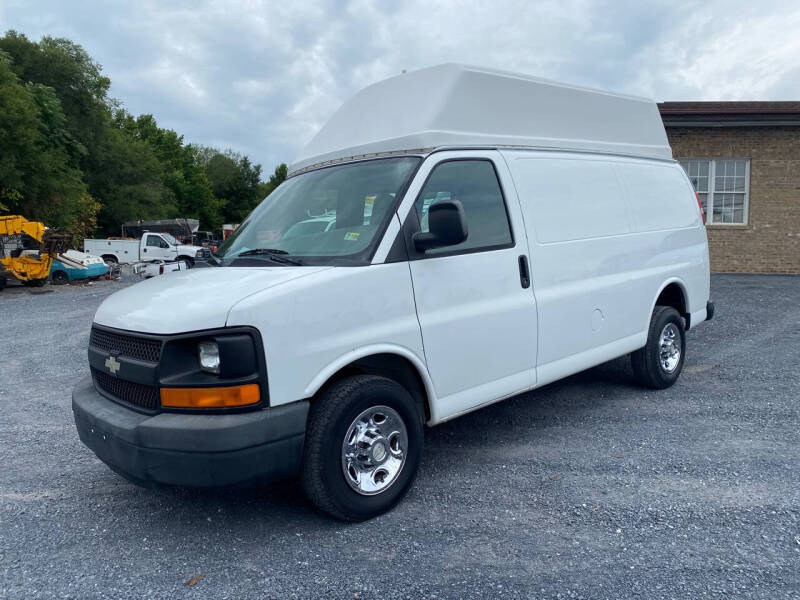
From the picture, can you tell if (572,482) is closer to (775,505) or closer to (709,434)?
(775,505)

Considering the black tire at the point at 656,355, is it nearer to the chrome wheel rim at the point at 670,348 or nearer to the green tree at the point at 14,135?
the chrome wheel rim at the point at 670,348

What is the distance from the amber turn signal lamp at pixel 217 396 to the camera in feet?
10.2

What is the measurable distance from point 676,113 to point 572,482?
595 inches

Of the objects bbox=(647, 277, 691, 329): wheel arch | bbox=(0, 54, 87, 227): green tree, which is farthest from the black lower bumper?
bbox=(0, 54, 87, 227): green tree

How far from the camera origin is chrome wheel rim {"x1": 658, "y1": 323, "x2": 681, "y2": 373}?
20.1 ft

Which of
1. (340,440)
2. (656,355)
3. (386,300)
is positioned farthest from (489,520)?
(656,355)

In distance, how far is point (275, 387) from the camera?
10.4 ft

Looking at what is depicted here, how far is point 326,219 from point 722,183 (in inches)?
661

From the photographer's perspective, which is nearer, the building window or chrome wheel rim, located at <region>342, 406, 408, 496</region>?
chrome wheel rim, located at <region>342, 406, 408, 496</region>

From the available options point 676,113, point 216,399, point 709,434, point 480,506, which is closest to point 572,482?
point 480,506

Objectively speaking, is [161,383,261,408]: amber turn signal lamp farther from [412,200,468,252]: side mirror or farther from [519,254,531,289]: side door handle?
[519,254,531,289]: side door handle

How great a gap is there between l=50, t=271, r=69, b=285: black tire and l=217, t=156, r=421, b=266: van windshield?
20.8 metres

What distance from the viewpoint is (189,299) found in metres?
3.29

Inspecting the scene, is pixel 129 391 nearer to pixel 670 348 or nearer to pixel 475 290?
pixel 475 290
